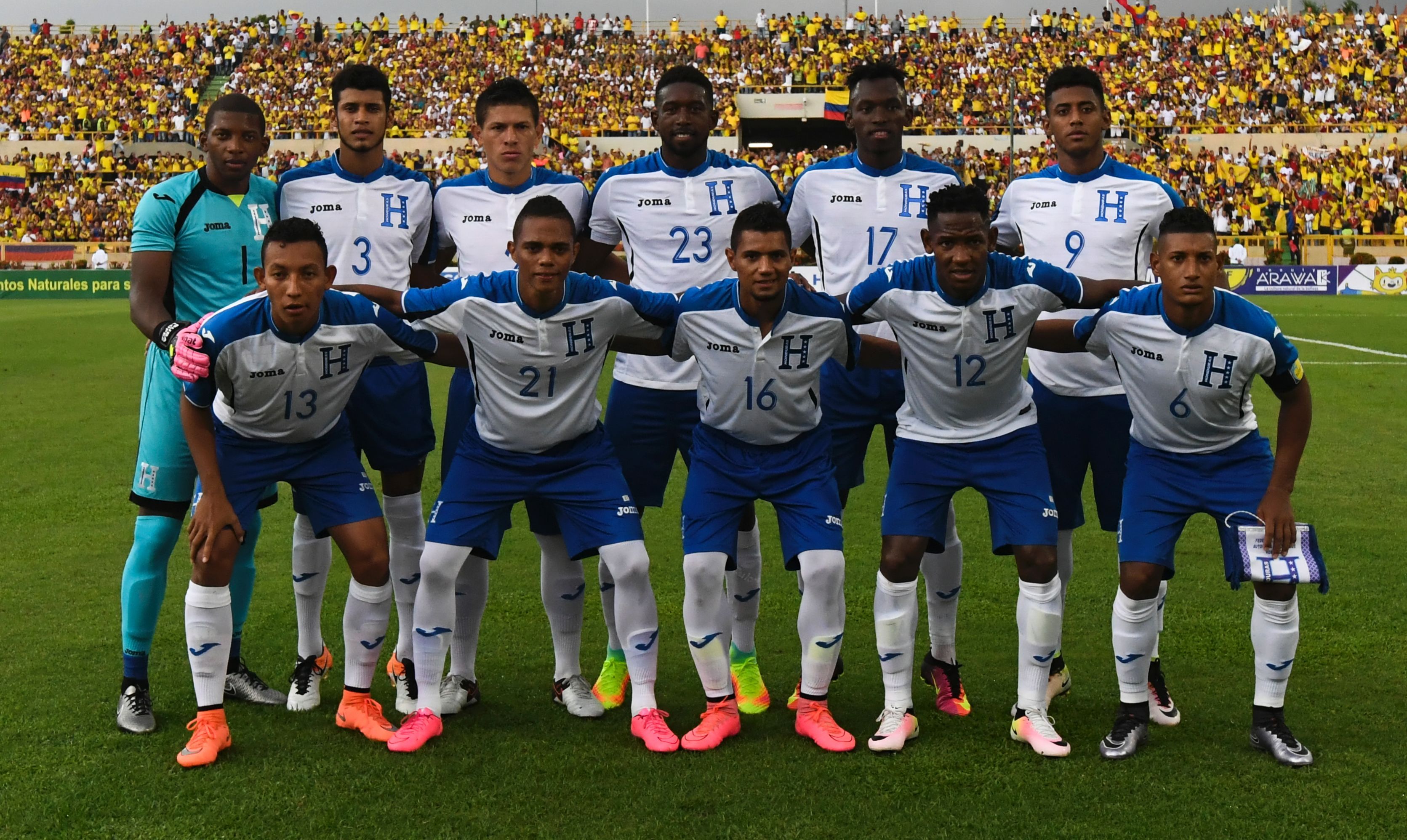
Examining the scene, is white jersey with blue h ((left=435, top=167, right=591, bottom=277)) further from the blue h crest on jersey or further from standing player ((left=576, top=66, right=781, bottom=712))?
standing player ((left=576, top=66, right=781, bottom=712))

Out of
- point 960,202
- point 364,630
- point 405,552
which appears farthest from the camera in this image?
point 405,552

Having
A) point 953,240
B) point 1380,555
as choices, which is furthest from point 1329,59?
point 953,240

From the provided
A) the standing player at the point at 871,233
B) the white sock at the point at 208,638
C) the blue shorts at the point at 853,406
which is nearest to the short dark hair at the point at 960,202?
the standing player at the point at 871,233

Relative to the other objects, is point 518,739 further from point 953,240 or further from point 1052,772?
point 953,240

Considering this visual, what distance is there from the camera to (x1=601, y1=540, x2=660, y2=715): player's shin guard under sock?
4773 mm

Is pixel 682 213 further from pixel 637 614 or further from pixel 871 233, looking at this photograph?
pixel 637 614

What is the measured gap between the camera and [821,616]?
4691 mm

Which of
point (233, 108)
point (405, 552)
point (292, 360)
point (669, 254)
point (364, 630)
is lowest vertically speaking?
point (364, 630)

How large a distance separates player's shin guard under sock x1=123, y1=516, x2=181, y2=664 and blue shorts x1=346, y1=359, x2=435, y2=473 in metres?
0.85

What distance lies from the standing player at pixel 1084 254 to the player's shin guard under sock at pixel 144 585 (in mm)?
3705

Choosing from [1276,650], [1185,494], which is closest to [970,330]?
[1185,494]

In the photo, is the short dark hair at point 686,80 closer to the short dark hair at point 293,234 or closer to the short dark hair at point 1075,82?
the short dark hair at point 1075,82

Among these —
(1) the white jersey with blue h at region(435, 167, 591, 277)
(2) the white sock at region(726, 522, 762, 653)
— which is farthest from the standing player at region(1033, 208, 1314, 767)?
(1) the white jersey with blue h at region(435, 167, 591, 277)

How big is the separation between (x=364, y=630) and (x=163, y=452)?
1.10 metres
